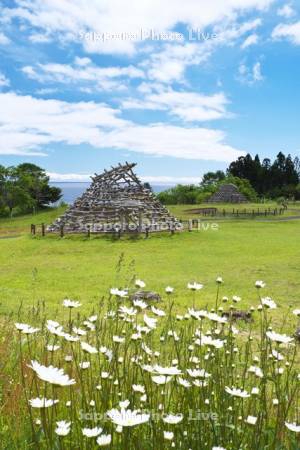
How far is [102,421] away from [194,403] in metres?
0.78

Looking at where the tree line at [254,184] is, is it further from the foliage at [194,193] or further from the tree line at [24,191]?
the tree line at [24,191]

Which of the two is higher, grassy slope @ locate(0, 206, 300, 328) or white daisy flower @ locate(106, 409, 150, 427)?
white daisy flower @ locate(106, 409, 150, 427)

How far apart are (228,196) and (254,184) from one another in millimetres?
18123

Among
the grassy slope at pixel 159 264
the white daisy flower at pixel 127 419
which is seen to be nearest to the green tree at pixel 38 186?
the grassy slope at pixel 159 264

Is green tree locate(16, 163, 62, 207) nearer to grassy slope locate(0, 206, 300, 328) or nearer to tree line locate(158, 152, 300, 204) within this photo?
tree line locate(158, 152, 300, 204)

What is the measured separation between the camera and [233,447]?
2.42 m

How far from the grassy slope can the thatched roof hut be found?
115 feet

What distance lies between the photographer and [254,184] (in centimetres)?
8006

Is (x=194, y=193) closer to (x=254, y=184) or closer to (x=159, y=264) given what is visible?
(x=254, y=184)

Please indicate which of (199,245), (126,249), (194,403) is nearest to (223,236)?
(199,245)

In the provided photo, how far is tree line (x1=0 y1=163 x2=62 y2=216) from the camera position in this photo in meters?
56.9

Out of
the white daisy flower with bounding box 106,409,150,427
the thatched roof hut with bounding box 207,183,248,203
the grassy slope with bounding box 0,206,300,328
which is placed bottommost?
the grassy slope with bounding box 0,206,300,328

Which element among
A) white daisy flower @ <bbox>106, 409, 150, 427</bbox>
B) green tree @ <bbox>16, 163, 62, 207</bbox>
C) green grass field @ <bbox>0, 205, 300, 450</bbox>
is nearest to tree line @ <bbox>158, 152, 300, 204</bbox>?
green tree @ <bbox>16, 163, 62, 207</bbox>

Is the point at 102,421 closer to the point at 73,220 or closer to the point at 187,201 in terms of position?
the point at 73,220
